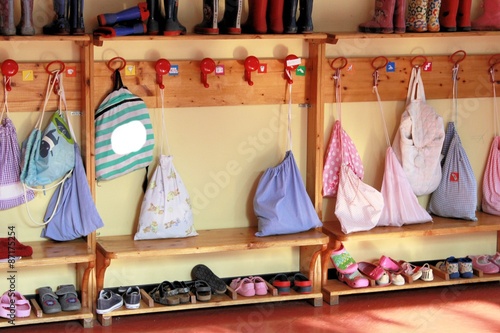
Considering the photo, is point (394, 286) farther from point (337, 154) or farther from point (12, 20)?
point (12, 20)

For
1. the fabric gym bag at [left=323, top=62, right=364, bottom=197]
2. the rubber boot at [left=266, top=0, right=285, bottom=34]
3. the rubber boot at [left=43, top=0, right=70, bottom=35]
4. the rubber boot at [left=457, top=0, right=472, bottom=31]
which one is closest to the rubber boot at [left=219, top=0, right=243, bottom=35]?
the rubber boot at [left=266, top=0, right=285, bottom=34]

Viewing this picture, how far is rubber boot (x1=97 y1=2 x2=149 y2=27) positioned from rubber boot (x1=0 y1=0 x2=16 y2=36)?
0.44 m

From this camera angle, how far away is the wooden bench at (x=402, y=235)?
17.5 ft

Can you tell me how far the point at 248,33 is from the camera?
16.9 ft

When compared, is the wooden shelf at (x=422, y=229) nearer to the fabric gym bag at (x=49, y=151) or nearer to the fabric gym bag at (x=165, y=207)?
the fabric gym bag at (x=165, y=207)

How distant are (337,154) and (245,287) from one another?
3.08 feet

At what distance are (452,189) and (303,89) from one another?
1099 millimetres

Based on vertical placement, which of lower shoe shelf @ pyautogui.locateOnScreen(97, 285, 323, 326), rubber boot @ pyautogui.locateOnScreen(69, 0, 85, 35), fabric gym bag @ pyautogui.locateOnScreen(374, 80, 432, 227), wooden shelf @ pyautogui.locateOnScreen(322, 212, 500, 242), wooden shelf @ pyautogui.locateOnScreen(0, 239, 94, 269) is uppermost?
rubber boot @ pyautogui.locateOnScreen(69, 0, 85, 35)

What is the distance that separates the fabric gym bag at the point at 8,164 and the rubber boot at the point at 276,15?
141 cm

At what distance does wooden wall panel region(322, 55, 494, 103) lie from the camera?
5484 millimetres

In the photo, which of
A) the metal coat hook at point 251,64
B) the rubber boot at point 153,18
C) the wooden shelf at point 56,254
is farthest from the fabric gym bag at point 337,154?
the wooden shelf at point 56,254

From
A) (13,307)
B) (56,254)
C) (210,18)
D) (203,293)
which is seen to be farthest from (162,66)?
(13,307)

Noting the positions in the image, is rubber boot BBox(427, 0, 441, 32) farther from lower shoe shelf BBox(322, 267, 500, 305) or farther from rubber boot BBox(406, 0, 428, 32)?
lower shoe shelf BBox(322, 267, 500, 305)

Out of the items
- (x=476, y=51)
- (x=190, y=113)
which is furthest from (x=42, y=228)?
(x=476, y=51)
